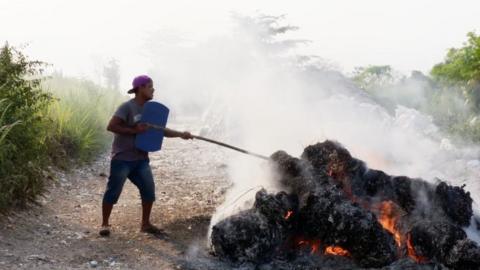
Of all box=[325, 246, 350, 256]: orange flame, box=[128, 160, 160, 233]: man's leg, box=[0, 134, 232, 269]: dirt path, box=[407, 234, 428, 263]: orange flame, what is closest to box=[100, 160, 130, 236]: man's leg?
box=[128, 160, 160, 233]: man's leg

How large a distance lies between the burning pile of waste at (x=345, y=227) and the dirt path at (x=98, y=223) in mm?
819

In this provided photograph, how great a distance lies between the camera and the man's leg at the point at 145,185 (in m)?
6.68

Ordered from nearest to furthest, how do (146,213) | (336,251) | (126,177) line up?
(336,251), (126,177), (146,213)

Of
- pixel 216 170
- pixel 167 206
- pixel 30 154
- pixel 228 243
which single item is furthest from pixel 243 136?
pixel 228 243

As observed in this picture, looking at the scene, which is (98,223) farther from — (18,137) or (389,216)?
(389,216)

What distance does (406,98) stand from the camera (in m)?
20.5

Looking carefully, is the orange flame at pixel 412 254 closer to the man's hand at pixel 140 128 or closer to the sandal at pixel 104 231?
the man's hand at pixel 140 128

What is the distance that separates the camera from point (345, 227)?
6020 mm

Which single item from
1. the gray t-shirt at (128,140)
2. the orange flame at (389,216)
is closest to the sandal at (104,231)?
the gray t-shirt at (128,140)

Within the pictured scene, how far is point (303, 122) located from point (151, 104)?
18.5 feet

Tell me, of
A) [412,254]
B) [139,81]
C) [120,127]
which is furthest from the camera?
[139,81]

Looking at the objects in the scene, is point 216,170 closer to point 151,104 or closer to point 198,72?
point 151,104

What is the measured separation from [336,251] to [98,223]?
9.92 feet

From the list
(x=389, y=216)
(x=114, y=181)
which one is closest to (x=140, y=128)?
(x=114, y=181)
